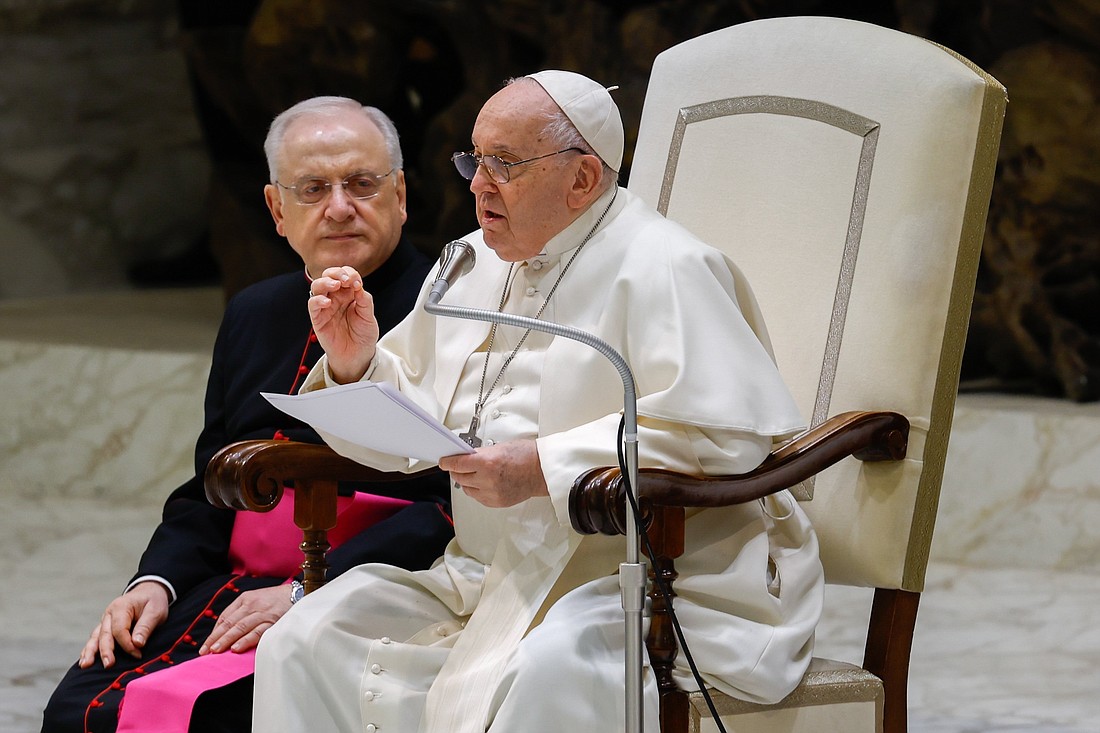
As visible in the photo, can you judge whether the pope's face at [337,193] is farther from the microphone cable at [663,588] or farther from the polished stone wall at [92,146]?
the polished stone wall at [92,146]

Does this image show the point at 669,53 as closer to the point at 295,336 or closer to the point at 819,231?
the point at 819,231

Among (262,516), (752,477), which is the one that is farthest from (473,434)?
(262,516)

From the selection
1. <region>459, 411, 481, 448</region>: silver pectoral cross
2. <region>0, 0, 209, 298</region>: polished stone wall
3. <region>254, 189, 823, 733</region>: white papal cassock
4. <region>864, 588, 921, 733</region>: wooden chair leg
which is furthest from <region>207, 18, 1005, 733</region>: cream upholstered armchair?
<region>0, 0, 209, 298</region>: polished stone wall

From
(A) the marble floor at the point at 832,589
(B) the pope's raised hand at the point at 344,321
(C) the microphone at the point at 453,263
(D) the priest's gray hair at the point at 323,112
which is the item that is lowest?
(A) the marble floor at the point at 832,589

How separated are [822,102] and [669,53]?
0.46 meters

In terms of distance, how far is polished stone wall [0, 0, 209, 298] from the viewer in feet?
30.6

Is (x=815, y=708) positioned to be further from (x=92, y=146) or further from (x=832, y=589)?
(x=92, y=146)

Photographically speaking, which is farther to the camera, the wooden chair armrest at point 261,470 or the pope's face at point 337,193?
the pope's face at point 337,193

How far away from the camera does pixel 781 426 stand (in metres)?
2.55

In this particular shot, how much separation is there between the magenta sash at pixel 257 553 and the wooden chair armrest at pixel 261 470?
0.31m

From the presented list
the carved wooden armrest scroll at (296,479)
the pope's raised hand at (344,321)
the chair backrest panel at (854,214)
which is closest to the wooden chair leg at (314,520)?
the carved wooden armrest scroll at (296,479)

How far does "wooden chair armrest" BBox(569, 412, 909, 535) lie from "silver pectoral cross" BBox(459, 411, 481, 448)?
449 millimetres

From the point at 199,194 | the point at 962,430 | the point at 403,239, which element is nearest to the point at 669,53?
the point at 403,239

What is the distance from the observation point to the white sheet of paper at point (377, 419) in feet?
7.64
